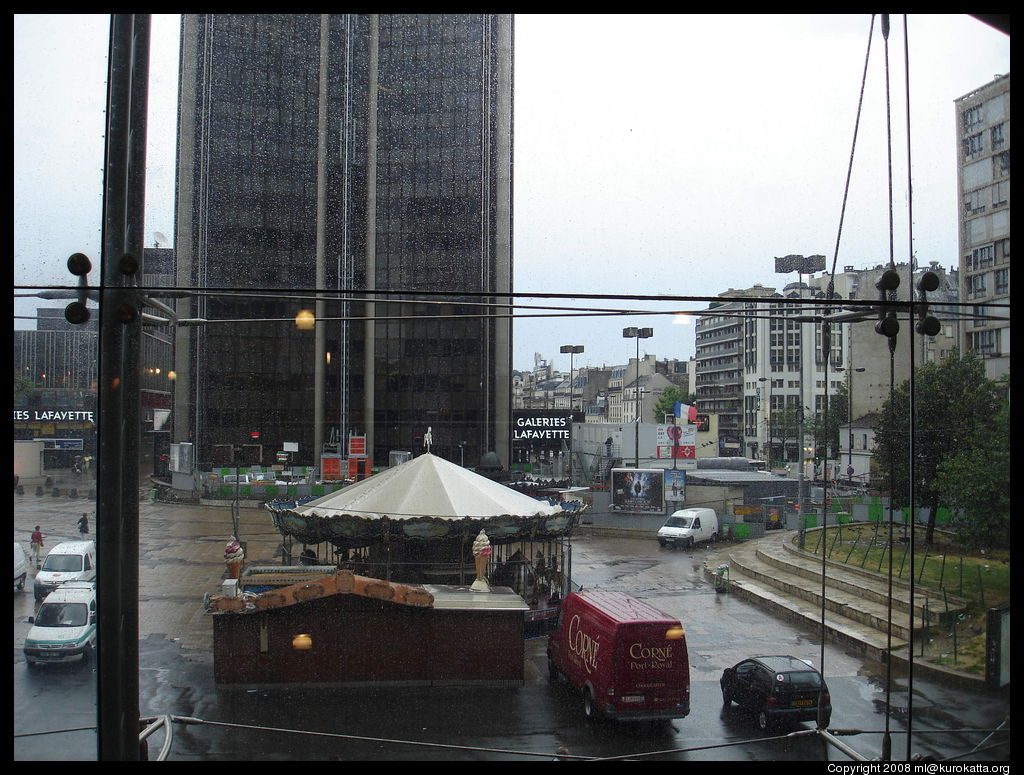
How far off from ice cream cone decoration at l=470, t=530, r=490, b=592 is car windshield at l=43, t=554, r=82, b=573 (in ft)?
4.70

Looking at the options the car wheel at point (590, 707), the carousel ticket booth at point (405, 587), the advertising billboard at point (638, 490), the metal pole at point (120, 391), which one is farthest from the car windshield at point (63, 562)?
the advertising billboard at point (638, 490)

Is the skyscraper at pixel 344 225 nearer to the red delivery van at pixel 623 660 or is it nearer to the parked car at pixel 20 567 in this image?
the parked car at pixel 20 567

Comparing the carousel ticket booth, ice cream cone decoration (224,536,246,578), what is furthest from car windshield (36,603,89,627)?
ice cream cone decoration (224,536,246,578)

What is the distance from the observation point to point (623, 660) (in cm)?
247

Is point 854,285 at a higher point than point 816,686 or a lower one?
higher

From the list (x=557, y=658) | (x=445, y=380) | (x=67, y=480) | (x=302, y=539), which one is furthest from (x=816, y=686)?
(x=67, y=480)

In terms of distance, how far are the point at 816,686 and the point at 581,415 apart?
137cm

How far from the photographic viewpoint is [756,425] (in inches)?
116

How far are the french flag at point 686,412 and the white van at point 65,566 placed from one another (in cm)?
222

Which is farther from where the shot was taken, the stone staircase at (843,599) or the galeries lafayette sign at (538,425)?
the galeries lafayette sign at (538,425)

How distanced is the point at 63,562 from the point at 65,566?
0.02 metres

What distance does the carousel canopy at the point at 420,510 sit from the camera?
300 cm

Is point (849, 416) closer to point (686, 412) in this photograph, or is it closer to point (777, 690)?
point (686, 412)

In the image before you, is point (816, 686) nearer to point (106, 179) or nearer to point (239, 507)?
point (239, 507)
